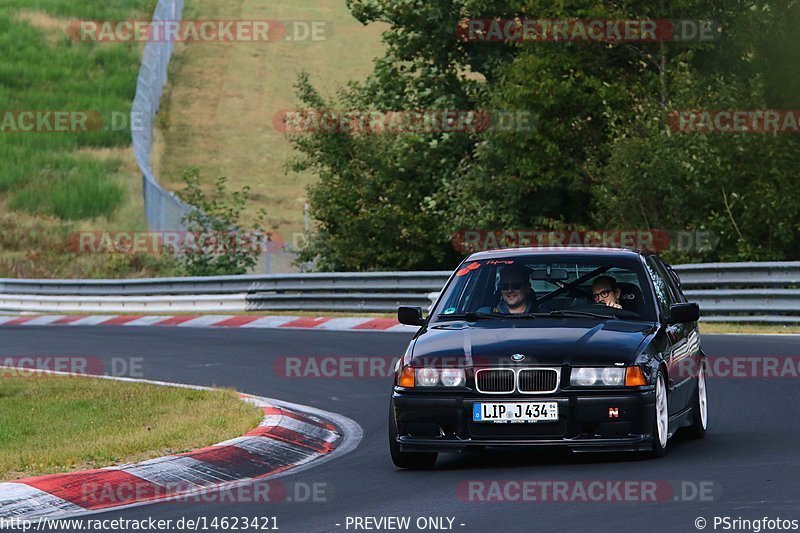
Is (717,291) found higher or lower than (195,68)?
lower

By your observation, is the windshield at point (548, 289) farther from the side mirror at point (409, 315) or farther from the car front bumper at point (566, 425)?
the car front bumper at point (566, 425)

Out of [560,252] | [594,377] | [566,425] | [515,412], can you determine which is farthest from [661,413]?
[560,252]

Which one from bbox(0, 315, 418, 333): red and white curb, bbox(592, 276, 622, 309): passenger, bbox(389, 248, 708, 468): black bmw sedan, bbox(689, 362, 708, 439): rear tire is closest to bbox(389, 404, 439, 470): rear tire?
bbox(389, 248, 708, 468): black bmw sedan

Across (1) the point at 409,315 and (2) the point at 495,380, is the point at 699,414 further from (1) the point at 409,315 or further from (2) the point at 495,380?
(2) the point at 495,380

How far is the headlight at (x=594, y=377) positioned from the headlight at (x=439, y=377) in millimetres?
664

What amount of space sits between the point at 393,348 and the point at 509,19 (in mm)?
16185

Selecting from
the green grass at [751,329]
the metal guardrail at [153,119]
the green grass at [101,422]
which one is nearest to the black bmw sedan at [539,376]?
the green grass at [101,422]

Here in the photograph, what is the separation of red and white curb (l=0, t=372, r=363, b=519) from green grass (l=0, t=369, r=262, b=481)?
0.76ft

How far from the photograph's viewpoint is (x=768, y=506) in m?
8.07

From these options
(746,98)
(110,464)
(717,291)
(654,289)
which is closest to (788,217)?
(746,98)

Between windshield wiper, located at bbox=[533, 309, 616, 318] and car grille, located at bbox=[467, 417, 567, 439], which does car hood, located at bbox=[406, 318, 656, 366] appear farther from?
car grille, located at bbox=[467, 417, 567, 439]

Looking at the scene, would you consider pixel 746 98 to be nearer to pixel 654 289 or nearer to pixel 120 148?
pixel 654 289

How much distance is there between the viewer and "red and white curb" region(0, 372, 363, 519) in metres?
8.84

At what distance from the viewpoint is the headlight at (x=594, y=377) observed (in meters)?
9.64
